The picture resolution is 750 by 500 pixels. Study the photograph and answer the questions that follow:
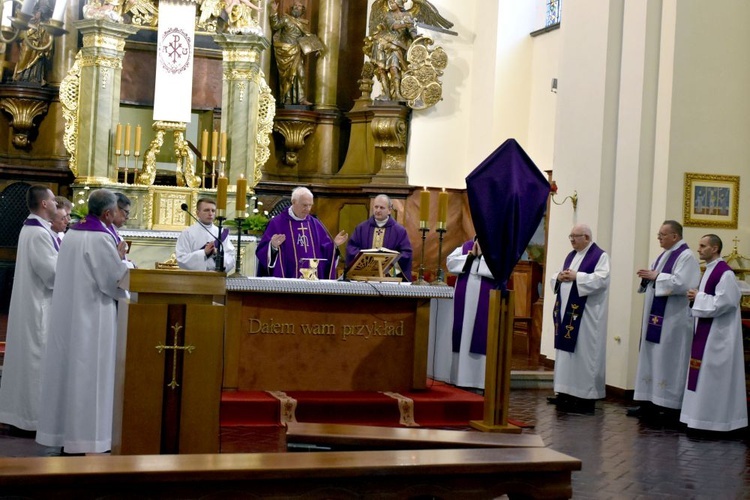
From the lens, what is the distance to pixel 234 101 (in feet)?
45.4

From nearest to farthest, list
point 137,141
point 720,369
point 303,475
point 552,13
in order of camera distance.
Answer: point 303,475
point 720,369
point 137,141
point 552,13

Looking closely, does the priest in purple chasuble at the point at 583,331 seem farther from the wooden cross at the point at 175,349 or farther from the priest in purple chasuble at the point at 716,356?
the wooden cross at the point at 175,349

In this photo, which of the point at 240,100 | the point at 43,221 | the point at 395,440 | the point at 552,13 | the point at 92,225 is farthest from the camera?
the point at 552,13

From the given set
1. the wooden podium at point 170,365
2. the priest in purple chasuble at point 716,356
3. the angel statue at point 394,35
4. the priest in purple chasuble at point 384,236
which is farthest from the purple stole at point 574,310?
the angel statue at point 394,35

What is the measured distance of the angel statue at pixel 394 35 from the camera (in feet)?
46.0

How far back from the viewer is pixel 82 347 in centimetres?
633

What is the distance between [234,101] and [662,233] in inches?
272

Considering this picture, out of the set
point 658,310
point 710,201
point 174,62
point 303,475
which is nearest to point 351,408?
point 658,310

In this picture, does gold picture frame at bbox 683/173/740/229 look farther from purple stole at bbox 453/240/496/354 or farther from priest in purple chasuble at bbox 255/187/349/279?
priest in purple chasuble at bbox 255/187/349/279

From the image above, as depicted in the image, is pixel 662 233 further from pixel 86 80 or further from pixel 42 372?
pixel 86 80

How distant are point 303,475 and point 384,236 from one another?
561 cm

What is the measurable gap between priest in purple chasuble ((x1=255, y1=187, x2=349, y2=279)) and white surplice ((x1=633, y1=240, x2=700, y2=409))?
114 inches

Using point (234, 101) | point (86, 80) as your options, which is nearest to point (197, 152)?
point (234, 101)

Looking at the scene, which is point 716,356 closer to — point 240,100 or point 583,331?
point 583,331
